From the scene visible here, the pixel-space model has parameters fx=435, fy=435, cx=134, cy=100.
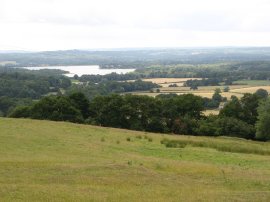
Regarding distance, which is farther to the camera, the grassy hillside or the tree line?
the tree line

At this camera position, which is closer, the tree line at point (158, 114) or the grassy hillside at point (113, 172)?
the grassy hillside at point (113, 172)

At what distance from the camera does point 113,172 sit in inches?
898

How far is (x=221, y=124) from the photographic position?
2719 inches

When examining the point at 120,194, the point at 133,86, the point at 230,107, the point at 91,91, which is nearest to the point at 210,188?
the point at 120,194

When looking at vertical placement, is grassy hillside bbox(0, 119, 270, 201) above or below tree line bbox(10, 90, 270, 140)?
above

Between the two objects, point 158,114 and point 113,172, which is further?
point 158,114

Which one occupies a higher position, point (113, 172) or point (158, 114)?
point (113, 172)

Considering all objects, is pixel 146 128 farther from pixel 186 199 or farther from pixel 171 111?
pixel 186 199

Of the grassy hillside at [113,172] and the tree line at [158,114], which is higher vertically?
the grassy hillside at [113,172]

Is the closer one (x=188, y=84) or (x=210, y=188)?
(x=210, y=188)

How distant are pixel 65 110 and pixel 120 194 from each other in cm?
5244

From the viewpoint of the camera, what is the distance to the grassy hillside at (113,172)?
707 inches

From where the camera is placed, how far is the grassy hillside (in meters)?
18.0

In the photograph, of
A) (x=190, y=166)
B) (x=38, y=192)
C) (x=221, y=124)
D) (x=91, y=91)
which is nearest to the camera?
(x=38, y=192)
